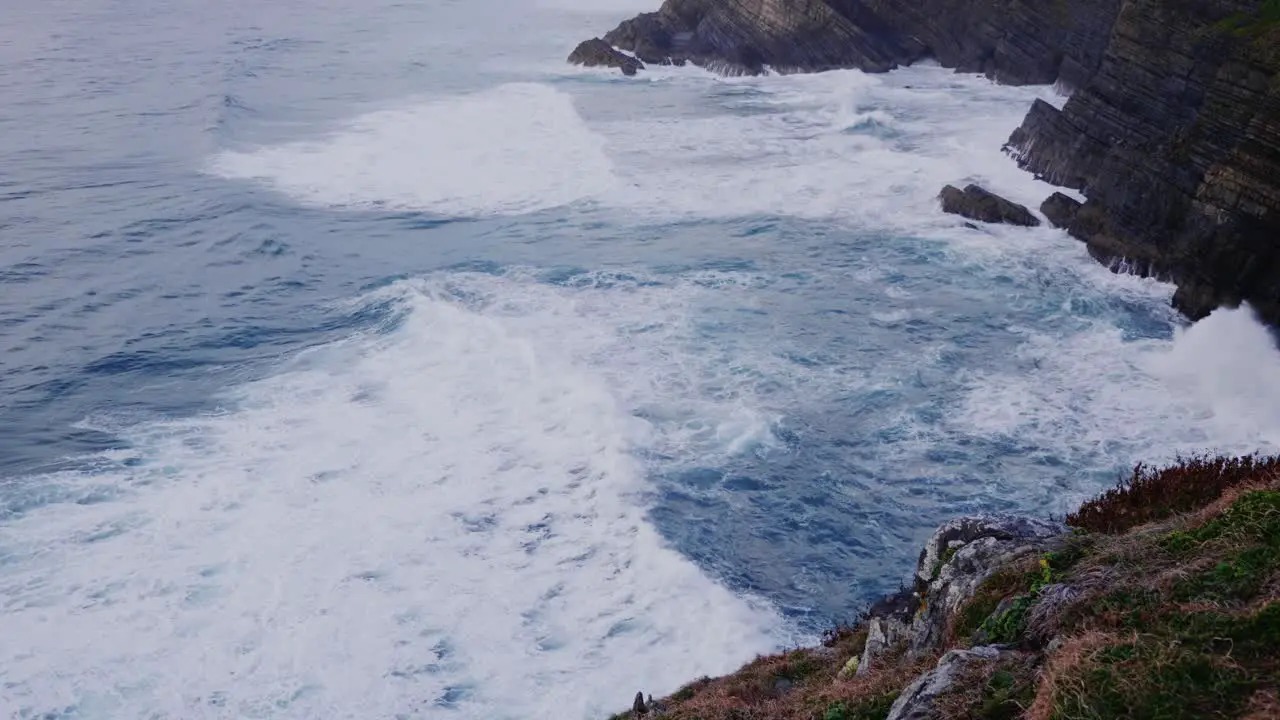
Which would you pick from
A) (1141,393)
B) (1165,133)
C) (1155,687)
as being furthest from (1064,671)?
(1165,133)

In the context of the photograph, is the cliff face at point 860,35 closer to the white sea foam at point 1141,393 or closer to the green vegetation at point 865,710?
the white sea foam at point 1141,393

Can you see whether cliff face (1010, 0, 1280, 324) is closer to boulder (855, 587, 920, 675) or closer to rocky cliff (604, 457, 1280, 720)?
rocky cliff (604, 457, 1280, 720)

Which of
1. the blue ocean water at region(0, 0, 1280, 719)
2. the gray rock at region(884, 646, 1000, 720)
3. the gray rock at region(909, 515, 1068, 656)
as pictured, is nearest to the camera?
the gray rock at region(884, 646, 1000, 720)

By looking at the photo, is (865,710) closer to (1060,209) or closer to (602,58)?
(1060,209)

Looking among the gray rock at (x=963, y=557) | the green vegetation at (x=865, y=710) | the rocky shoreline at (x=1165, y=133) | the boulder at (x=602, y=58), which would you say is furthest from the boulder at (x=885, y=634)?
the boulder at (x=602, y=58)

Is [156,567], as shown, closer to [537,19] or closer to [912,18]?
[912,18]

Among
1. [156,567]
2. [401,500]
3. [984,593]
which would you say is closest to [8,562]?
[156,567]

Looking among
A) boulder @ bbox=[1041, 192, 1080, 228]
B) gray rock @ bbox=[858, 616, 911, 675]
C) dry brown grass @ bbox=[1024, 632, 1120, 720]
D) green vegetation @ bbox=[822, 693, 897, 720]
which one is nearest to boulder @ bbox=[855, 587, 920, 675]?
gray rock @ bbox=[858, 616, 911, 675]
